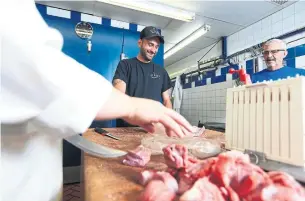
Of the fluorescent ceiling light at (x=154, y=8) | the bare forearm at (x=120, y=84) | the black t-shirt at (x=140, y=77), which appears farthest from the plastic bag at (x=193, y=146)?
the fluorescent ceiling light at (x=154, y=8)

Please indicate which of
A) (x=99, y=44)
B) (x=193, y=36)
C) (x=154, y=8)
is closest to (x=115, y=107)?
(x=154, y=8)

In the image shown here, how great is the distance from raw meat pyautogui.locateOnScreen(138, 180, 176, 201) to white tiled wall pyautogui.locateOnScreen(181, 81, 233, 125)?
340 cm

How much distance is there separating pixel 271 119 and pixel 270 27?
9.07ft

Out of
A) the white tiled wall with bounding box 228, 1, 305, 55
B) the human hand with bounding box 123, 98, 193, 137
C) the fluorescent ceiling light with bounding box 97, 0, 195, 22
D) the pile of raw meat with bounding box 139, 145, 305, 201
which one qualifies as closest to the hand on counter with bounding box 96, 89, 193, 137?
the human hand with bounding box 123, 98, 193, 137

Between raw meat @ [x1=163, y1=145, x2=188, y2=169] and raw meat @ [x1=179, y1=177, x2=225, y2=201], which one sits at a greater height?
raw meat @ [x1=163, y1=145, x2=188, y2=169]

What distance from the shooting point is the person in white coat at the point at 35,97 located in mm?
307

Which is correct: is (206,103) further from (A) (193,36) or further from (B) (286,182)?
(B) (286,182)

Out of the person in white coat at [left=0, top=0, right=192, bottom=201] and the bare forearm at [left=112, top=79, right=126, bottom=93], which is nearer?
the person in white coat at [left=0, top=0, right=192, bottom=201]

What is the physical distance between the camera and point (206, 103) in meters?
4.27

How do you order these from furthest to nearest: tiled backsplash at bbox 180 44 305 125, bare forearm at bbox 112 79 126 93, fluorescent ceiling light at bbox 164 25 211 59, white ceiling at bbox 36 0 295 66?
tiled backsplash at bbox 180 44 305 125, fluorescent ceiling light at bbox 164 25 211 59, white ceiling at bbox 36 0 295 66, bare forearm at bbox 112 79 126 93

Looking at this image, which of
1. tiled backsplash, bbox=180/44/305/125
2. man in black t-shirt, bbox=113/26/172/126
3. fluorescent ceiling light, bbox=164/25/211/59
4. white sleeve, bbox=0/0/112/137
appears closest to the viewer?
white sleeve, bbox=0/0/112/137

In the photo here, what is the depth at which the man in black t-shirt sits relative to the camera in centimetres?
196

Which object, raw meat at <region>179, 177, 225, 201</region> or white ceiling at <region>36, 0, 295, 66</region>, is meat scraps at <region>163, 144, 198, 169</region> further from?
white ceiling at <region>36, 0, 295, 66</region>

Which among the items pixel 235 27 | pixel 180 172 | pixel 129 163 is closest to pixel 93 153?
pixel 129 163
